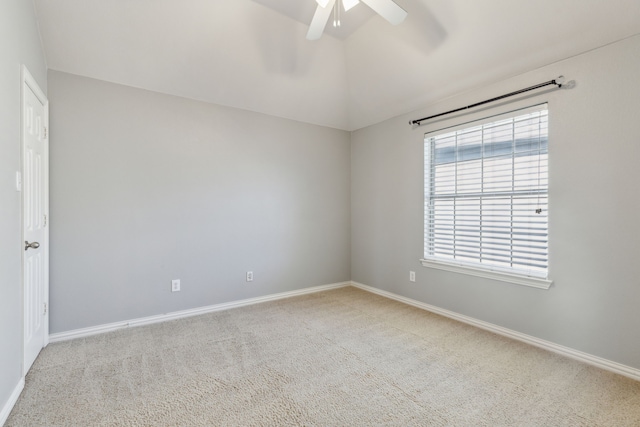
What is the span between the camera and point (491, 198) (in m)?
2.93

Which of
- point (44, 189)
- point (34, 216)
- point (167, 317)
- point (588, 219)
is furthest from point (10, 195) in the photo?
point (588, 219)

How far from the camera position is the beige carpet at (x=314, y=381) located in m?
1.69

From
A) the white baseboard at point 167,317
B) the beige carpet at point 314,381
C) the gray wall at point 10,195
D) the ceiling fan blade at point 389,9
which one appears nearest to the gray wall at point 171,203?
the white baseboard at point 167,317

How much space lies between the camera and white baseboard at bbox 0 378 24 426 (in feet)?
5.30

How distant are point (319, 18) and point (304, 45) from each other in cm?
107

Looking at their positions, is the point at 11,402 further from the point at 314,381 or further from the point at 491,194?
the point at 491,194

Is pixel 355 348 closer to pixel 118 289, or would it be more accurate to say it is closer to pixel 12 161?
pixel 118 289

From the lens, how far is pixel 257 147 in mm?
3740

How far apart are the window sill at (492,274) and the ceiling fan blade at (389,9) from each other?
2.40 m

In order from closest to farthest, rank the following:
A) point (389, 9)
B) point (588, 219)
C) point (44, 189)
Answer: point (389, 9), point (588, 219), point (44, 189)

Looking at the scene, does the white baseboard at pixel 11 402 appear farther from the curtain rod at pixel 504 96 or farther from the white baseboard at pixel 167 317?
the curtain rod at pixel 504 96

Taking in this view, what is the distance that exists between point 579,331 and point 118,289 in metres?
4.10

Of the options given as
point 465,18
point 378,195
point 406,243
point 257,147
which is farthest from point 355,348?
point 465,18

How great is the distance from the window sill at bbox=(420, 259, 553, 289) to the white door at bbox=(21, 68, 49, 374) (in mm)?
3617
